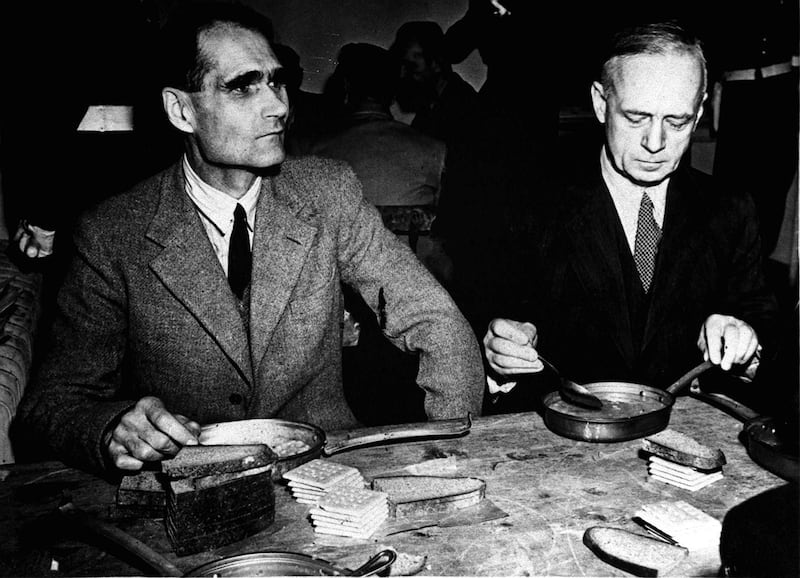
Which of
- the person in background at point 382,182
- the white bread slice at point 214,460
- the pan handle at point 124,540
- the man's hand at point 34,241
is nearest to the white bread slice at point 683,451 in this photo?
the white bread slice at point 214,460

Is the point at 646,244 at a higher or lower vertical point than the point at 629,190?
lower

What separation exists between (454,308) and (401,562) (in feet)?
3.47

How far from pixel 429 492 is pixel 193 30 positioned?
153 centimetres

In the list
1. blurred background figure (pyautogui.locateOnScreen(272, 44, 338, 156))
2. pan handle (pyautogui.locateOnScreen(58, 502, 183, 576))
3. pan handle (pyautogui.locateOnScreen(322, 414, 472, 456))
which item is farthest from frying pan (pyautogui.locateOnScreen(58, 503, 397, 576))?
blurred background figure (pyautogui.locateOnScreen(272, 44, 338, 156))

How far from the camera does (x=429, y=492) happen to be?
1234 millimetres

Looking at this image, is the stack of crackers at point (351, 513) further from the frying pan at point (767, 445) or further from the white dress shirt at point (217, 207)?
the white dress shirt at point (217, 207)

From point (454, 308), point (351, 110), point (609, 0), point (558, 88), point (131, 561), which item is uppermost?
point (609, 0)

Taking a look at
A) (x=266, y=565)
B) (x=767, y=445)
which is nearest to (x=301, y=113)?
(x=767, y=445)

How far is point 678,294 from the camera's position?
92.7 inches

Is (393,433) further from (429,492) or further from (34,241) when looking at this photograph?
(34,241)

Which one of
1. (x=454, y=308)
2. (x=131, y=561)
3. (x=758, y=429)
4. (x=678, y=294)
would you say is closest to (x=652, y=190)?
(x=678, y=294)

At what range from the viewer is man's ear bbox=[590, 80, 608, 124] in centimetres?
234

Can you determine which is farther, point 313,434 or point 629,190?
point 629,190

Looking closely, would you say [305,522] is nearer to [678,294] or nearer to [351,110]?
[678,294]
